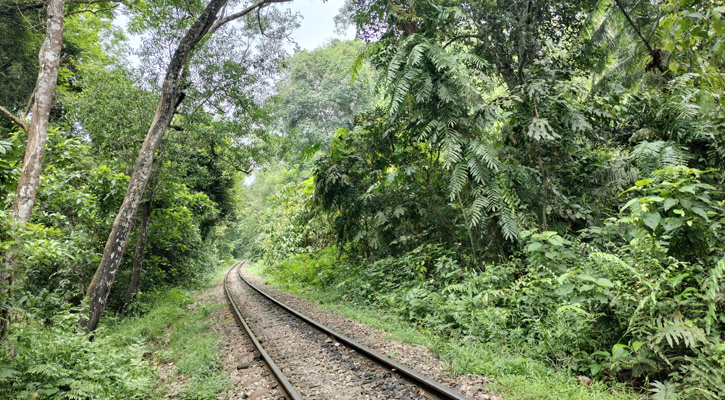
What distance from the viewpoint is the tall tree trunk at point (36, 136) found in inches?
138

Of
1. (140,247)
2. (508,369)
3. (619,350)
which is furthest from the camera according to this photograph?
(140,247)

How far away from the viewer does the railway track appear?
142 inches

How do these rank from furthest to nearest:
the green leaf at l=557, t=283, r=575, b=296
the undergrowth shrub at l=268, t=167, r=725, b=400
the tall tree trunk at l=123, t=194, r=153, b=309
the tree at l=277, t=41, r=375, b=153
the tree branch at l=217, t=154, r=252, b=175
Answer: the tree at l=277, t=41, r=375, b=153 → the tree branch at l=217, t=154, r=252, b=175 → the tall tree trunk at l=123, t=194, r=153, b=309 → the green leaf at l=557, t=283, r=575, b=296 → the undergrowth shrub at l=268, t=167, r=725, b=400

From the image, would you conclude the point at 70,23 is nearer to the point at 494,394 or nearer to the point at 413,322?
the point at 413,322

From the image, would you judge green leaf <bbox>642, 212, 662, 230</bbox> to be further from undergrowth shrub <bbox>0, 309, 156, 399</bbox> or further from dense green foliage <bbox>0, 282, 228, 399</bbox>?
undergrowth shrub <bbox>0, 309, 156, 399</bbox>

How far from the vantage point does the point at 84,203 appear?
7.01 meters

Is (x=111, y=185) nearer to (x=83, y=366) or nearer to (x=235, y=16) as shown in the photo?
(x=235, y=16)

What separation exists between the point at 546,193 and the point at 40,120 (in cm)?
739

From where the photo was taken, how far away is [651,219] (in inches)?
127

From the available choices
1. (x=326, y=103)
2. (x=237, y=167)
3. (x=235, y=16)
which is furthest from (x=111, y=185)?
(x=326, y=103)

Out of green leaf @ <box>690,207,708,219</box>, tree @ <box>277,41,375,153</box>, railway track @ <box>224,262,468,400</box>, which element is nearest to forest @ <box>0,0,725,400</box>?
green leaf @ <box>690,207,708,219</box>

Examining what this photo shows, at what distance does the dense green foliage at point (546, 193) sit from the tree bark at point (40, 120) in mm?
5161

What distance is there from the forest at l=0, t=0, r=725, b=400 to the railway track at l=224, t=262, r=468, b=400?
2.15 feet

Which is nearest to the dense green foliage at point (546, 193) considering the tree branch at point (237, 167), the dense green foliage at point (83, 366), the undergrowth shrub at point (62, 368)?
the dense green foliage at point (83, 366)
